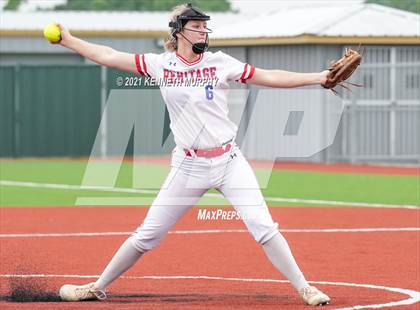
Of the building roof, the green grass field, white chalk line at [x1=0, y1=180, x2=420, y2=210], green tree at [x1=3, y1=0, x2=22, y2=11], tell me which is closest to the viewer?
white chalk line at [x1=0, y1=180, x2=420, y2=210]

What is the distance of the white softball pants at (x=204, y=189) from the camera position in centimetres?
1048

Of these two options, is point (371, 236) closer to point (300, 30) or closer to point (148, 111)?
point (300, 30)

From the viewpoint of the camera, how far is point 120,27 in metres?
45.1

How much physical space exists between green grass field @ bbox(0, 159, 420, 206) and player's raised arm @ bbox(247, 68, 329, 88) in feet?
38.2

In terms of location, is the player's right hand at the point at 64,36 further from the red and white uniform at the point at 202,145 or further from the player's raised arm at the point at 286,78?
the player's raised arm at the point at 286,78

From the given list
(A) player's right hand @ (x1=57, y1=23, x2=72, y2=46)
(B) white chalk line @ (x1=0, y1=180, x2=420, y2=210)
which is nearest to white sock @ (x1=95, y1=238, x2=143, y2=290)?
(A) player's right hand @ (x1=57, y1=23, x2=72, y2=46)

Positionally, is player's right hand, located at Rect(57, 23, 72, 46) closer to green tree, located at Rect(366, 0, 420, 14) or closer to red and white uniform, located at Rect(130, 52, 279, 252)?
red and white uniform, located at Rect(130, 52, 279, 252)

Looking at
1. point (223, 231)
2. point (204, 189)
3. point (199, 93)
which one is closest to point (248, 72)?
point (199, 93)

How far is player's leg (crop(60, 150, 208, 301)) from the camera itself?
1061cm

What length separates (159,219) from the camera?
35.1 ft

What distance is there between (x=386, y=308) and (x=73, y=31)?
33.4m

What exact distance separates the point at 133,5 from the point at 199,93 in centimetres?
7409

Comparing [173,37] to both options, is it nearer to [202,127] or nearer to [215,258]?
[202,127]

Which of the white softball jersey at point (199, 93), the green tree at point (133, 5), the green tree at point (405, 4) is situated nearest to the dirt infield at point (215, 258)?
the white softball jersey at point (199, 93)
